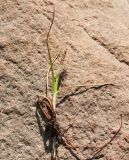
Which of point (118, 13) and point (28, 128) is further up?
point (118, 13)

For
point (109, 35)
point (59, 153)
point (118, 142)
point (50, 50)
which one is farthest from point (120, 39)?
point (59, 153)

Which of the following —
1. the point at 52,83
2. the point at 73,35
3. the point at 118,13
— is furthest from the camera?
the point at 118,13

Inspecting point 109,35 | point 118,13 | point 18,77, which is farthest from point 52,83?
point 118,13

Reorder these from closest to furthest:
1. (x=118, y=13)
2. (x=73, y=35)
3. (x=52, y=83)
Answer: (x=52, y=83)
(x=73, y=35)
(x=118, y=13)

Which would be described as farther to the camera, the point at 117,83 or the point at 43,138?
the point at 117,83

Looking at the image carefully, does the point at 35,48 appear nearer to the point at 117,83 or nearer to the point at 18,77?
the point at 18,77

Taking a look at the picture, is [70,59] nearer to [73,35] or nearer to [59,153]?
[73,35]
